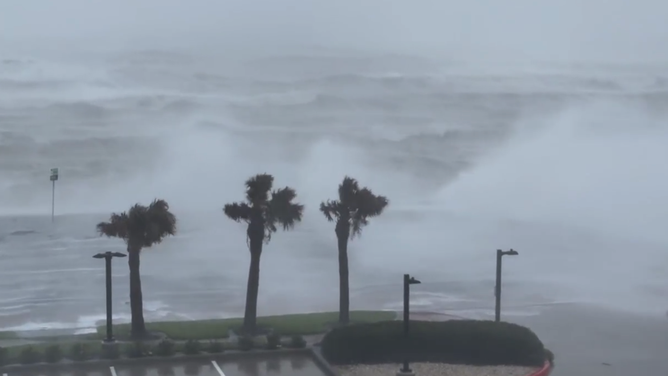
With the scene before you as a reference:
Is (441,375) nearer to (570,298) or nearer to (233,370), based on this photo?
(233,370)

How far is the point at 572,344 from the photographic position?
46.9ft

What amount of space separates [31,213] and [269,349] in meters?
26.3

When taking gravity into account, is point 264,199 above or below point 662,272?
above

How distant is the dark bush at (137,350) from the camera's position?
12656 mm

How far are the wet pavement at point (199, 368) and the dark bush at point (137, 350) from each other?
0.15m

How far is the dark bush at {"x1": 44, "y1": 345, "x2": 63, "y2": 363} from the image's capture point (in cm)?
1227

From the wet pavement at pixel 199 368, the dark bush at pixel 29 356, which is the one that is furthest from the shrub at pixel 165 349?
the dark bush at pixel 29 356

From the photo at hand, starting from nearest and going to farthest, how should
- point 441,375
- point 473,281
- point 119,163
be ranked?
point 441,375 → point 473,281 → point 119,163

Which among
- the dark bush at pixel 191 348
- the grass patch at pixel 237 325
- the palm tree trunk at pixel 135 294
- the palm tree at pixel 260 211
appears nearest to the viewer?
the dark bush at pixel 191 348

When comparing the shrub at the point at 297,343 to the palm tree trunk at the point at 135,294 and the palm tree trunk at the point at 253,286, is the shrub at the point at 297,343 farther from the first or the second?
the palm tree trunk at the point at 135,294

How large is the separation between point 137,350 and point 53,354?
1069 mm

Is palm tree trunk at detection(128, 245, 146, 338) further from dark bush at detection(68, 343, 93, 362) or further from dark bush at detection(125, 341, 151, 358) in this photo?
dark bush at detection(68, 343, 93, 362)

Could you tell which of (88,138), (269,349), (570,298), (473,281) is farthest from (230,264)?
(88,138)

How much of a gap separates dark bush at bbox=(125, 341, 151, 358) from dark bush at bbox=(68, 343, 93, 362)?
1.59ft
